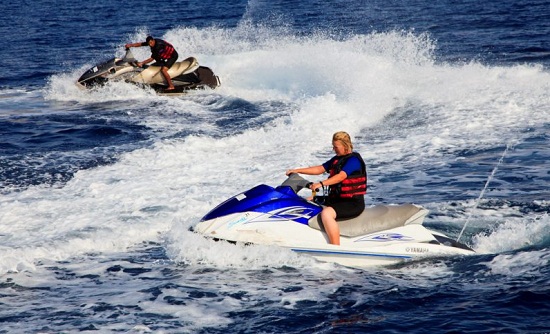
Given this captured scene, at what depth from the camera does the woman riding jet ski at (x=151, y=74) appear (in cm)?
2064

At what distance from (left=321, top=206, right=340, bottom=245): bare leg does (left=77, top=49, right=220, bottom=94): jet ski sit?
12813mm

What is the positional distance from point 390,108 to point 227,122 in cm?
363

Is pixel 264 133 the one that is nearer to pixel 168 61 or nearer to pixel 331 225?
pixel 168 61

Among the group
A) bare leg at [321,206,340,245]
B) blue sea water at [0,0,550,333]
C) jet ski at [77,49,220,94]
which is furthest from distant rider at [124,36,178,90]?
bare leg at [321,206,340,245]

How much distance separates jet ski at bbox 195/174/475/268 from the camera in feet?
28.7

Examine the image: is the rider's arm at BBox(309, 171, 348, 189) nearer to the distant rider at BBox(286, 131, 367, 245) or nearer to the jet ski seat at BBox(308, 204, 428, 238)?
the distant rider at BBox(286, 131, 367, 245)

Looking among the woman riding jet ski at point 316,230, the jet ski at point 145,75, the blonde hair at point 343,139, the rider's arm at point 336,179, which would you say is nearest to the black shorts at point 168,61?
the jet ski at point 145,75

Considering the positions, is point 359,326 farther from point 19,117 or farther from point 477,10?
point 477,10

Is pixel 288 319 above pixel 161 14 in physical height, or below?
below

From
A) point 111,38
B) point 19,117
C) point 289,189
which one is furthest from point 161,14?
point 289,189

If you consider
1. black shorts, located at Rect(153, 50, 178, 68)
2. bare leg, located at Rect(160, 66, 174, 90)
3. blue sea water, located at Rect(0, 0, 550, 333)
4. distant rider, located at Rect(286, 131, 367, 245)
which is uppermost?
black shorts, located at Rect(153, 50, 178, 68)

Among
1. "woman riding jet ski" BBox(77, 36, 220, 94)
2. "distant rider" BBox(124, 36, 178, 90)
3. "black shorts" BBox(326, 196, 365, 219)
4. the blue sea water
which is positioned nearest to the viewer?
the blue sea water

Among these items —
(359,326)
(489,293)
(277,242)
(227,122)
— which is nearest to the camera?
(359,326)

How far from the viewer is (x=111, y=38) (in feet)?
111
